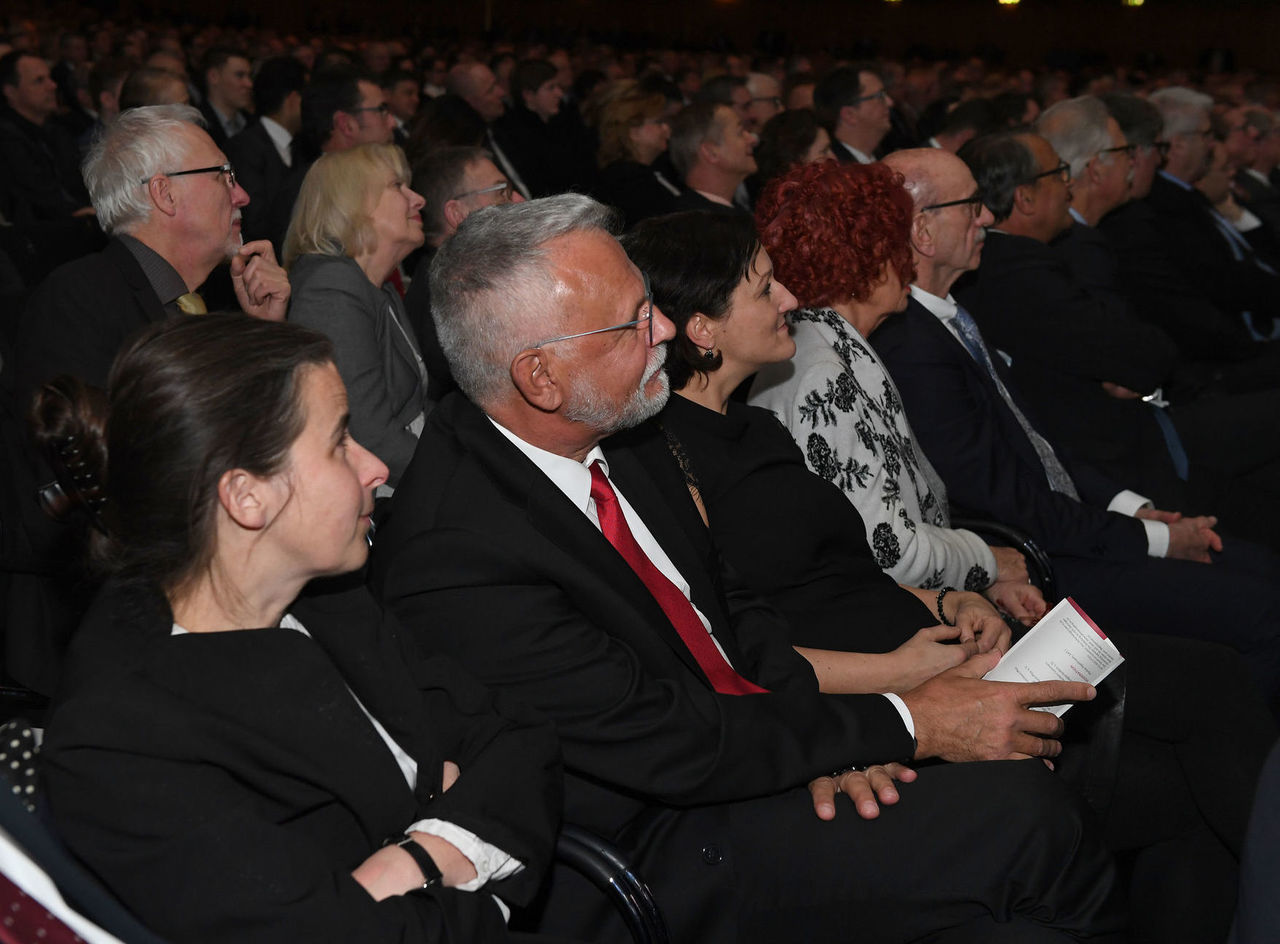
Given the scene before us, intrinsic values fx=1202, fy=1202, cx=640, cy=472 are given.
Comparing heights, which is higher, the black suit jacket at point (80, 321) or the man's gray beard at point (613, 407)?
the man's gray beard at point (613, 407)

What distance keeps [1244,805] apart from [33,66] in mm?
7365

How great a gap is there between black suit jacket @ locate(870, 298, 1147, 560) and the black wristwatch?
1.75m

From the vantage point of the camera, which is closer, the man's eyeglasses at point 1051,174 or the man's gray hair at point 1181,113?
the man's eyeglasses at point 1051,174

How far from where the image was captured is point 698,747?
164 centimetres

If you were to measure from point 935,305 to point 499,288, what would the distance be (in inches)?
58.8

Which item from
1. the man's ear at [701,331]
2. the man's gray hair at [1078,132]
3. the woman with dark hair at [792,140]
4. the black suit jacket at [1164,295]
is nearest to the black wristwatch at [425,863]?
the man's ear at [701,331]

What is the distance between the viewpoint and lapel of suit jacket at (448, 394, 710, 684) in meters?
1.69

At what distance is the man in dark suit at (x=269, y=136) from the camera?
5.79 metres

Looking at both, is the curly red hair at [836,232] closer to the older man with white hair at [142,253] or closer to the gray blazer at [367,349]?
the gray blazer at [367,349]

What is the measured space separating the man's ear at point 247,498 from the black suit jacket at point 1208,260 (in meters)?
4.47

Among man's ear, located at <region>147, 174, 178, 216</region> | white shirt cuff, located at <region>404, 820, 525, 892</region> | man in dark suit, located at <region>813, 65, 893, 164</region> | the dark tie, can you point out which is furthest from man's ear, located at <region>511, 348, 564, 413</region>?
man in dark suit, located at <region>813, 65, 893, 164</region>

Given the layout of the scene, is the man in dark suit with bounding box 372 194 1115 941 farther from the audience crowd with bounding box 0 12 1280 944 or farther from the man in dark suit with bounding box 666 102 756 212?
the man in dark suit with bounding box 666 102 756 212

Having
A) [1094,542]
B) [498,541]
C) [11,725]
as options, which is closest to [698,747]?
[498,541]

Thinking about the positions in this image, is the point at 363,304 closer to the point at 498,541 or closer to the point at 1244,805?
the point at 498,541
